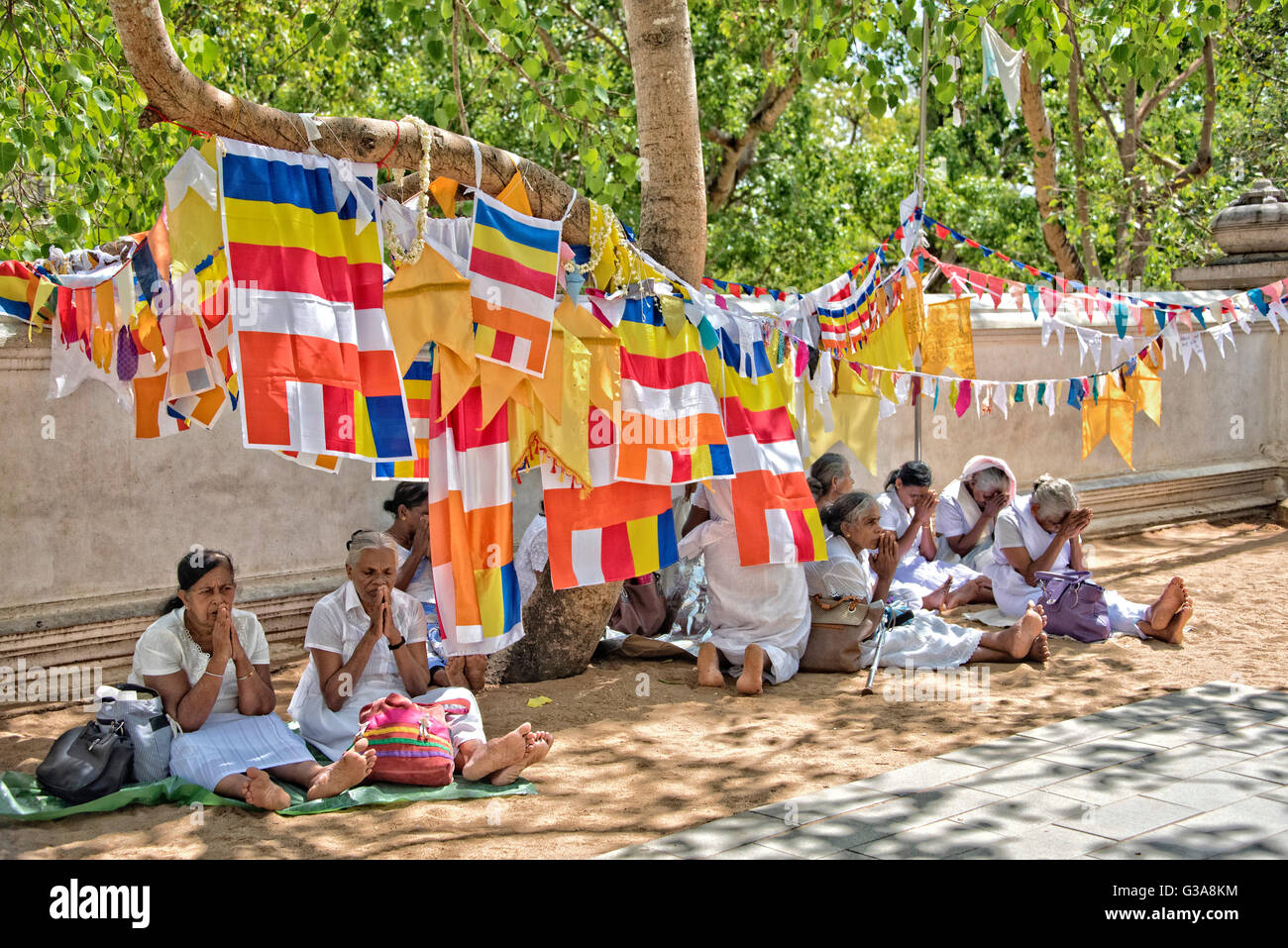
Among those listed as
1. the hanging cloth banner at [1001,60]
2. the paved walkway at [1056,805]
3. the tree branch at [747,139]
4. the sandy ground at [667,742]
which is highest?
the tree branch at [747,139]

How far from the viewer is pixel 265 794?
4.12m

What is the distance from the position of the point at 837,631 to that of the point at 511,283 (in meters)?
2.48

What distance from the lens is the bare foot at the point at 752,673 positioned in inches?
225

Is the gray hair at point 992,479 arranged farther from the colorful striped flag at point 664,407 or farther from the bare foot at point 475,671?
the bare foot at point 475,671

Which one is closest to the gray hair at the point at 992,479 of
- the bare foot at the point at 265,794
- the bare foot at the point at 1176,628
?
the bare foot at the point at 1176,628

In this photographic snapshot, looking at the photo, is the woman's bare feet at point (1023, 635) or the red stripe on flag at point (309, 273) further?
the woman's bare feet at point (1023, 635)

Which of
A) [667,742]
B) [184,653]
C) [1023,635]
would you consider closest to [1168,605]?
[1023,635]

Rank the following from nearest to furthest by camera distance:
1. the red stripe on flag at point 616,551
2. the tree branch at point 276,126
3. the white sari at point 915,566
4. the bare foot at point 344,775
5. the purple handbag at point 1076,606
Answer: the tree branch at point 276,126
the bare foot at point 344,775
the red stripe on flag at point 616,551
the purple handbag at point 1076,606
the white sari at point 915,566

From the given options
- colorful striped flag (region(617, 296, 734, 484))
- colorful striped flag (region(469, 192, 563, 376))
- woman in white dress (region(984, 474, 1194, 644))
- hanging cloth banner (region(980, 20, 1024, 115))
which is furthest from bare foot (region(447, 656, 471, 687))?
hanging cloth banner (region(980, 20, 1024, 115))

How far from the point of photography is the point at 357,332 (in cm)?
429

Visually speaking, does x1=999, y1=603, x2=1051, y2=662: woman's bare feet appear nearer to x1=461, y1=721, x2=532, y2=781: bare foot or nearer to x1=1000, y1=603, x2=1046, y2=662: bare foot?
x1=1000, y1=603, x2=1046, y2=662: bare foot

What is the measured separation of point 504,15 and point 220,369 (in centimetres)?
217

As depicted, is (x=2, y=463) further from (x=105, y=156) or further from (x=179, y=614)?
(x=105, y=156)

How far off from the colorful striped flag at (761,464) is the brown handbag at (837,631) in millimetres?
341
